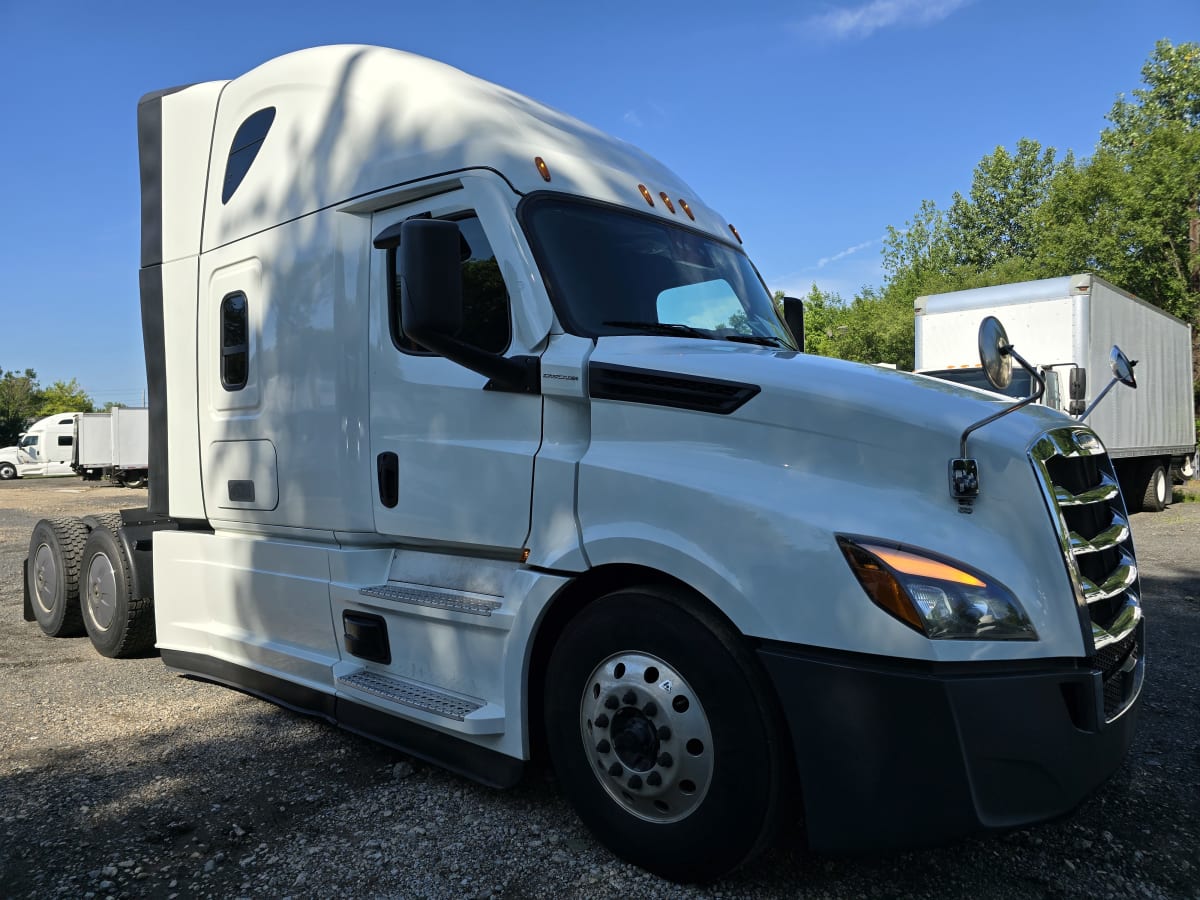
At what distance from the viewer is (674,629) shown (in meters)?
2.70

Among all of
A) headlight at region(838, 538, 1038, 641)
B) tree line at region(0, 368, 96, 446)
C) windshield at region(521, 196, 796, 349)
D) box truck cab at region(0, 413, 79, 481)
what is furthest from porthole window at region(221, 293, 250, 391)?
tree line at region(0, 368, 96, 446)

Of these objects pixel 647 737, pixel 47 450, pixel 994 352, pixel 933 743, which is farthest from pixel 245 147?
pixel 47 450

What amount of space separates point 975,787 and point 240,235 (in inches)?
167

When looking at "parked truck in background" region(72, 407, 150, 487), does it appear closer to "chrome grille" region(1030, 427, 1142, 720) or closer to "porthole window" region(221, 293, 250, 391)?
"porthole window" region(221, 293, 250, 391)

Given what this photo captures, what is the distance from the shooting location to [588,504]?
9.75 ft

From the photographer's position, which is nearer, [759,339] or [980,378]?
[759,339]

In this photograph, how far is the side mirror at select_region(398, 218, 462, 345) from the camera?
118 inches

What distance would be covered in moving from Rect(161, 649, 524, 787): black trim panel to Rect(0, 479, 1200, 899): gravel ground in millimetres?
167

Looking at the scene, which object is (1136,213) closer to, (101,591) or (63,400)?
(101,591)

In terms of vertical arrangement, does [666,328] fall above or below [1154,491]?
above

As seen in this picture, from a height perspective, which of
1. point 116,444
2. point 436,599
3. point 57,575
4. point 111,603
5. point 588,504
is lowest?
point 111,603

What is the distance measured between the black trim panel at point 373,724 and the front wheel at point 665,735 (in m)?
0.36

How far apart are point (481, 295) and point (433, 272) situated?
440 mm

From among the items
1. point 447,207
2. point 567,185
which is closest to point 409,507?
point 447,207
